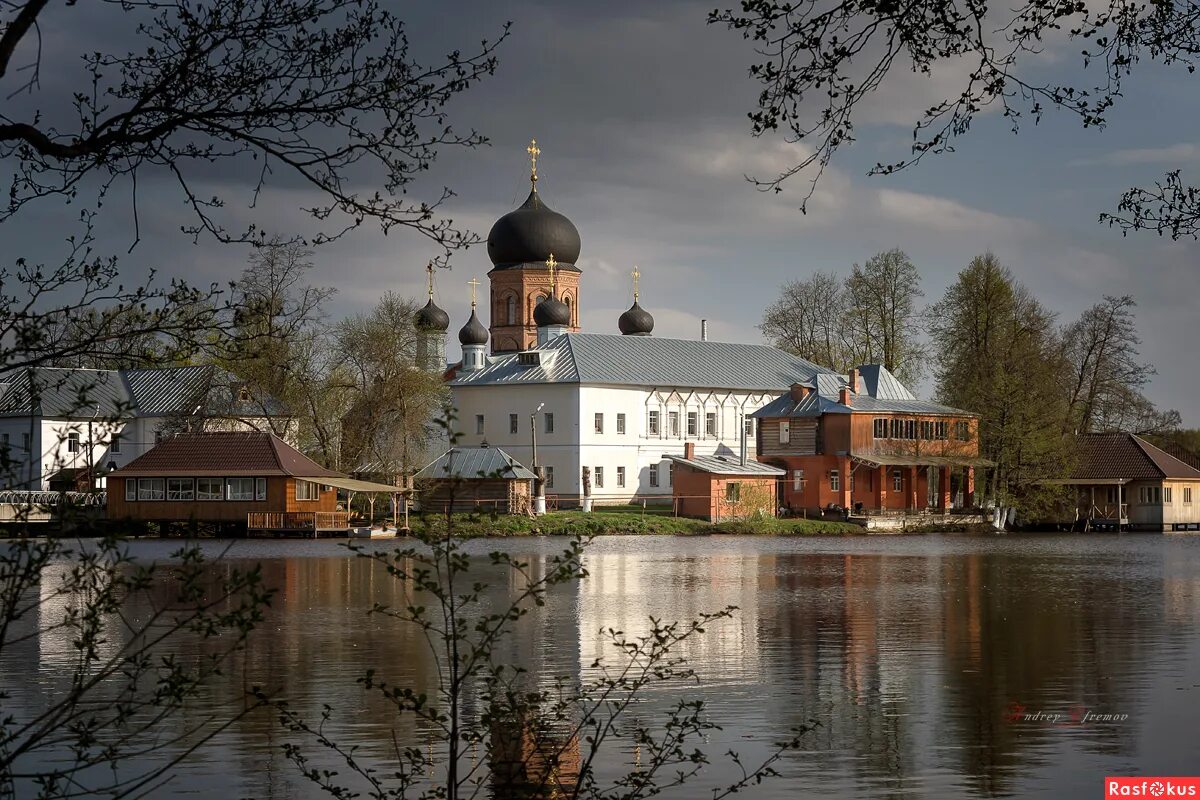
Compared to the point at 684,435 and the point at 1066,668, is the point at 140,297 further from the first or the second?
the point at 684,435

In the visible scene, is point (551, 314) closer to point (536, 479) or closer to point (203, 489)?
point (536, 479)

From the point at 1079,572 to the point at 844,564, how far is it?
236 inches

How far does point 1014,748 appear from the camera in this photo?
12055 millimetres

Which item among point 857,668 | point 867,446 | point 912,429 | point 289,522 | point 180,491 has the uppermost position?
point 912,429

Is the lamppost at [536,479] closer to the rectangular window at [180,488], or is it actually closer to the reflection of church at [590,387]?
the reflection of church at [590,387]

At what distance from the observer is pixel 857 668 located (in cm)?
1677

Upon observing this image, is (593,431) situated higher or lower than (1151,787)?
higher

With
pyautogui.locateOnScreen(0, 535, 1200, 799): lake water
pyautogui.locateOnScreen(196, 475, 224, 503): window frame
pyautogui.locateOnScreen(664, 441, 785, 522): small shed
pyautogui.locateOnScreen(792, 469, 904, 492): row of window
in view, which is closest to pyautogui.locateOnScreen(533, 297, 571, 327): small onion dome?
pyautogui.locateOnScreen(664, 441, 785, 522): small shed

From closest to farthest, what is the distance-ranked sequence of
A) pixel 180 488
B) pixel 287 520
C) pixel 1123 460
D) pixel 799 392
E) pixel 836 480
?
pixel 287 520
pixel 180 488
pixel 1123 460
pixel 836 480
pixel 799 392

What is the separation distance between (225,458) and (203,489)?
1300mm

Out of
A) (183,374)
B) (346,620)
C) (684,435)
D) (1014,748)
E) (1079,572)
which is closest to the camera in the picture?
(1014,748)

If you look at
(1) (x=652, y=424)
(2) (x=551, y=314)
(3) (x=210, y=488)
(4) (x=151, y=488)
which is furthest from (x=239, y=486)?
(2) (x=551, y=314)

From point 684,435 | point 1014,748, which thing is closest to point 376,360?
point 684,435

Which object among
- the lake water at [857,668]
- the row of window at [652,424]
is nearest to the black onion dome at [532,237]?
the row of window at [652,424]
